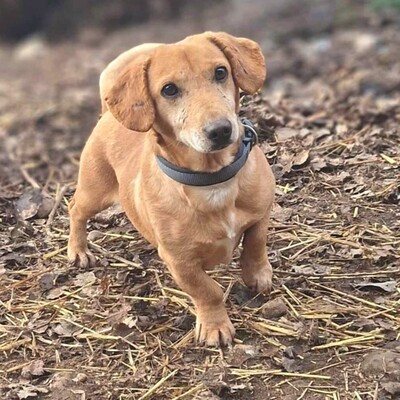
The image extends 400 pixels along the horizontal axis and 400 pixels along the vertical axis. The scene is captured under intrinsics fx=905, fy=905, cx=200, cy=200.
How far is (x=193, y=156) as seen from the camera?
389cm

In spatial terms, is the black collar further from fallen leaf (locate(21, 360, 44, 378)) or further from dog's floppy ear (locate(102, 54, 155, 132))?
fallen leaf (locate(21, 360, 44, 378))

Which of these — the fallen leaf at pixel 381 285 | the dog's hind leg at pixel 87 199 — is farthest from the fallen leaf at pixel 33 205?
the fallen leaf at pixel 381 285

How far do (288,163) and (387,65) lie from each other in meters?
4.48

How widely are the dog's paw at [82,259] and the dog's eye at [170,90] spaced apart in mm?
1589

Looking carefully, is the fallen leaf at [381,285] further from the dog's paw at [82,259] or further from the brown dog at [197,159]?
the dog's paw at [82,259]

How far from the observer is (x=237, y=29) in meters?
13.0

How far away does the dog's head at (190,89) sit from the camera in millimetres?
3625

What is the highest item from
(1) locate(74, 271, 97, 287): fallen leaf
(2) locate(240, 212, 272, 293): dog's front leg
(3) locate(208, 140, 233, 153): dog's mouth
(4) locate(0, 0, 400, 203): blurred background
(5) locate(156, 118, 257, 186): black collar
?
(3) locate(208, 140, 233, 153): dog's mouth

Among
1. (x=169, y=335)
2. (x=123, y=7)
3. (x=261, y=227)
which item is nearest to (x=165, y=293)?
(x=169, y=335)

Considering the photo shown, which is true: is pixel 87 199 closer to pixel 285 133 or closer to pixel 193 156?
pixel 193 156

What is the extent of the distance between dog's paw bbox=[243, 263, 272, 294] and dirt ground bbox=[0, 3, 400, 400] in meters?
0.06

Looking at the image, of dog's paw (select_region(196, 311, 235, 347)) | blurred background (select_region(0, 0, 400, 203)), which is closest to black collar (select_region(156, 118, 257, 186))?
dog's paw (select_region(196, 311, 235, 347))

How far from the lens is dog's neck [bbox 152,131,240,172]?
3.88 metres

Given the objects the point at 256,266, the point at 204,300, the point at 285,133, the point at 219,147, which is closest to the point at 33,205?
the point at 285,133
